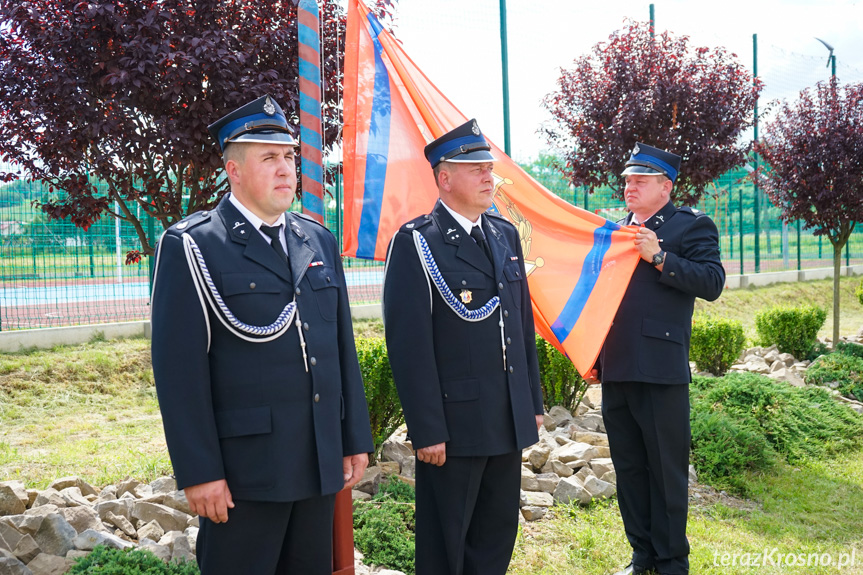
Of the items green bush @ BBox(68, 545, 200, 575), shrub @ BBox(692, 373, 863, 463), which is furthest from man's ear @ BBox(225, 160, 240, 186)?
shrub @ BBox(692, 373, 863, 463)

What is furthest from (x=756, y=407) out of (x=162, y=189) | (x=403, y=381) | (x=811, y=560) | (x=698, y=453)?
(x=162, y=189)

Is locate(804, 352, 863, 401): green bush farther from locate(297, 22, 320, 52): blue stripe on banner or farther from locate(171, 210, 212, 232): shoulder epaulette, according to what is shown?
locate(171, 210, 212, 232): shoulder epaulette

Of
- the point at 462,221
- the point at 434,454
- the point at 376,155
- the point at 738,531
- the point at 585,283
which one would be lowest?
the point at 738,531

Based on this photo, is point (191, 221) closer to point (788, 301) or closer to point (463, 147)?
point (463, 147)

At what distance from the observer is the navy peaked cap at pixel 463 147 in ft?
10.3

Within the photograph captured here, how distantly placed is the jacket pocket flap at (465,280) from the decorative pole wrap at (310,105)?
2.07 ft

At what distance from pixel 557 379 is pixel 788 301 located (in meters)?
10.9

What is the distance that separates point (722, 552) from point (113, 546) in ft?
10.5

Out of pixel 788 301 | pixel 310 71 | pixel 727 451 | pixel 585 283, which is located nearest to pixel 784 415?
pixel 727 451

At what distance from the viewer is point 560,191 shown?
11.2 m

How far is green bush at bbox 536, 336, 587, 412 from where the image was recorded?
21.8 feet

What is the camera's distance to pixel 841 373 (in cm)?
815

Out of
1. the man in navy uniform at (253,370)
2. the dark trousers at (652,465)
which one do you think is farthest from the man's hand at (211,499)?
the dark trousers at (652,465)

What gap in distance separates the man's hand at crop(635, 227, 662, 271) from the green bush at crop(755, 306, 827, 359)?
275 inches
